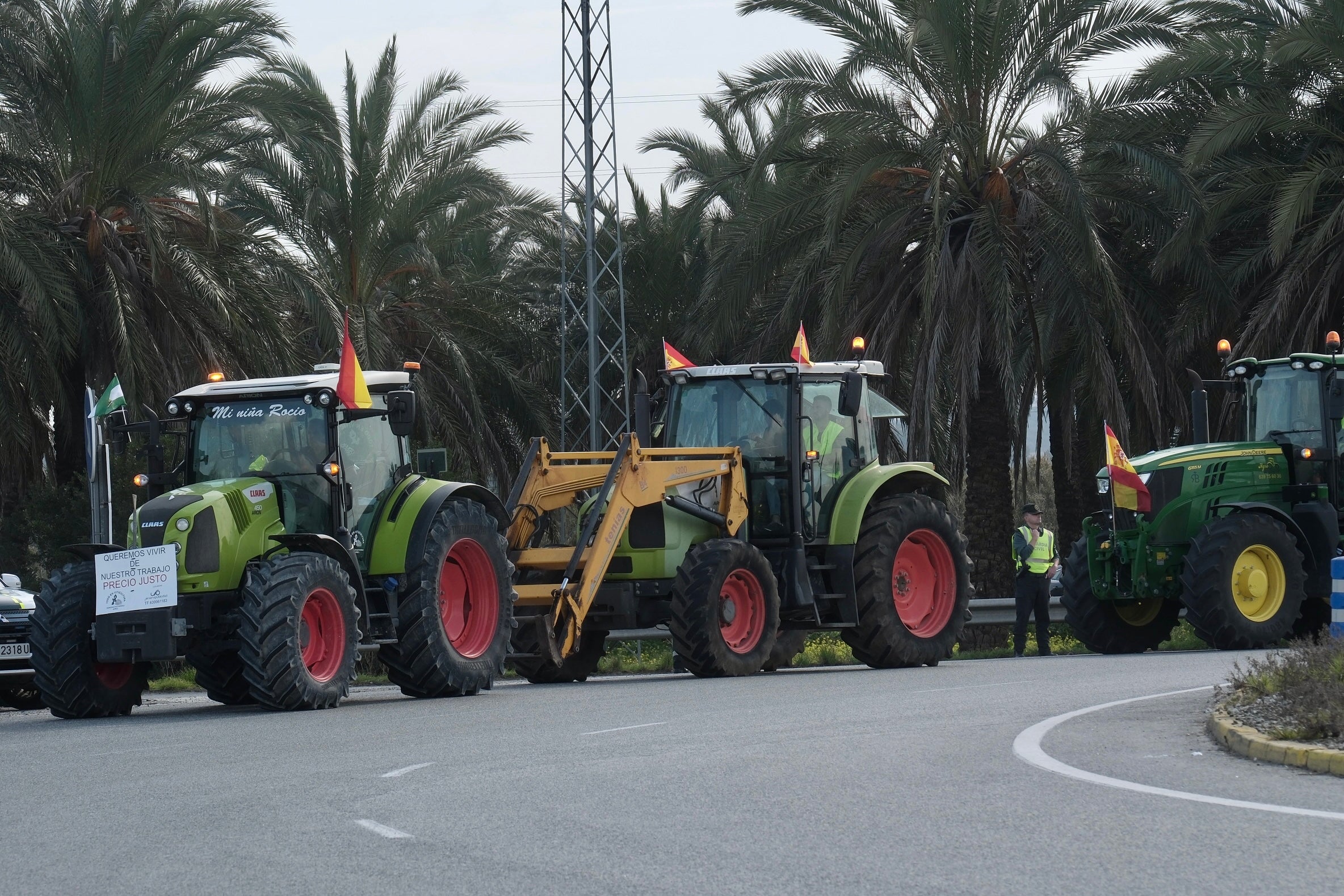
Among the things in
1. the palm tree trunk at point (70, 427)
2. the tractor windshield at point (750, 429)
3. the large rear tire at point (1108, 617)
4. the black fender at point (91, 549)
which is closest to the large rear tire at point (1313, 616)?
the large rear tire at point (1108, 617)

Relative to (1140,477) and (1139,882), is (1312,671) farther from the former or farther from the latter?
(1140,477)

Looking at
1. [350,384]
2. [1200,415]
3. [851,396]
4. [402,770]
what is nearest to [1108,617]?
[1200,415]

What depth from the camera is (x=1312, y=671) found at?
10359 mm

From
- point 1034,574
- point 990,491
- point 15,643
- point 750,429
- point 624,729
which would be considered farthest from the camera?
point 990,491

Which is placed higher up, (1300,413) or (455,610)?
(1300,413)

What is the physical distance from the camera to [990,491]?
26.3m

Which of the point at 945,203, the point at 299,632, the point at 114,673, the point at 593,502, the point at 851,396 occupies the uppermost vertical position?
the point at 945,203

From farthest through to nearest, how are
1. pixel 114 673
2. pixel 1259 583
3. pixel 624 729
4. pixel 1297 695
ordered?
pixel 1259 583 < pixel 114 673 < pixel 624 729 < pixel 1297 695

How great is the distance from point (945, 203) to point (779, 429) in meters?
7.99

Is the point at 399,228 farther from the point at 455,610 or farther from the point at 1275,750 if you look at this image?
the point at 1275,750

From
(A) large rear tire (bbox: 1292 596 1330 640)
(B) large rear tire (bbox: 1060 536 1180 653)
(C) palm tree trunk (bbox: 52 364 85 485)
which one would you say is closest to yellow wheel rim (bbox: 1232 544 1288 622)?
(A) large rear tire (bbox: 1292 596 1330 640)

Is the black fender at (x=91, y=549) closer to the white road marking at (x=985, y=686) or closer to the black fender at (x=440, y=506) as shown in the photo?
the black fender at (x=440, y=506)

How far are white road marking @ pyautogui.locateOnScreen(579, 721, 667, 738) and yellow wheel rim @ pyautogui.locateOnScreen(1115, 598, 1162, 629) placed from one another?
9246 mm

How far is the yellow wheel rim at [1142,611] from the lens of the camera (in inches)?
773
